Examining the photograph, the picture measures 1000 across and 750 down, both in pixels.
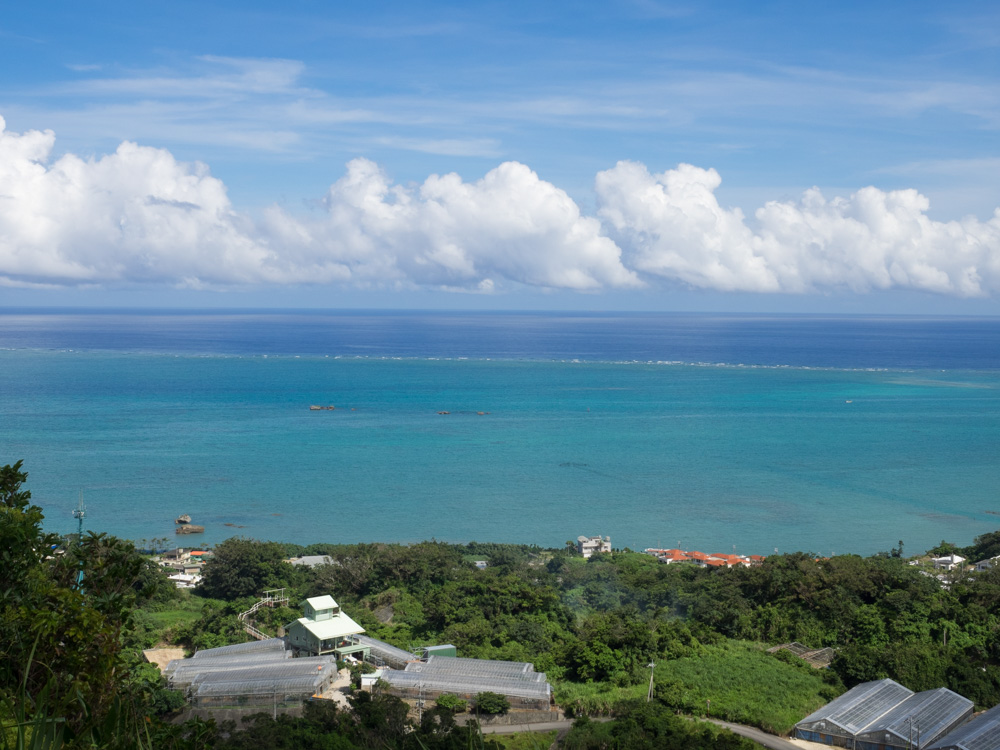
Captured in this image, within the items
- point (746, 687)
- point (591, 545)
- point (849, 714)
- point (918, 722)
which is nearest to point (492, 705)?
point (746, 687)

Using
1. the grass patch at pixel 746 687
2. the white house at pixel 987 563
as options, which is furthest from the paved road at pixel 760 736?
the white house at pixel 987 563

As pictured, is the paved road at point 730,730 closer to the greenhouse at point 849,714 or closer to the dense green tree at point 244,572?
the greenhouse at point 849,714

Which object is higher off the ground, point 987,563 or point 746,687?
point 746,687

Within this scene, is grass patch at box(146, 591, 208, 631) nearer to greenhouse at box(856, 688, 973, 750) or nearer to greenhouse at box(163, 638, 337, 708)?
greenhouse at box(163, 638, 337, 708)

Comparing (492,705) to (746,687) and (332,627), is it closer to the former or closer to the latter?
(332,627)

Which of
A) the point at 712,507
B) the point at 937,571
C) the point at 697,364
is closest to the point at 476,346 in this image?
the point at 697,364

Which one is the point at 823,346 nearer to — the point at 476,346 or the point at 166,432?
the point at 476,346

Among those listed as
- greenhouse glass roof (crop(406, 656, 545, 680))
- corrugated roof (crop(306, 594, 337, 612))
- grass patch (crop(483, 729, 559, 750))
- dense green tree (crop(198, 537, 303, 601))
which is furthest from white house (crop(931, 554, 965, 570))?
dense green tree (crop(198, 537, 303, 601))
